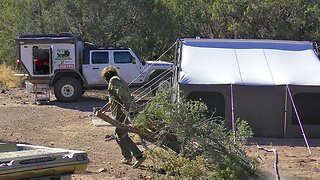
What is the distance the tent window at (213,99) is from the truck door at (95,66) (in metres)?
7.33

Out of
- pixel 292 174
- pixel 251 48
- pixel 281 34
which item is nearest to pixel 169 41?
pixel 281 34

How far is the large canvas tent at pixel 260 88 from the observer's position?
48.9ft

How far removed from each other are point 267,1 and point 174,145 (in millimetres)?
16099

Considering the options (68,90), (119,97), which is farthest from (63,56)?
(119,97)

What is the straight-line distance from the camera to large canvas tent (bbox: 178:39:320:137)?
48.9 feet

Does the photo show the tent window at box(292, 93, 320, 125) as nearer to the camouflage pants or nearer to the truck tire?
the camouflage pants

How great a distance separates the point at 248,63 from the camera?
1595 centimetres

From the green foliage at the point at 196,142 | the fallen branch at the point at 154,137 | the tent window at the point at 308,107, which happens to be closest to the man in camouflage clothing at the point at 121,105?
the fallen branch at the point at 154,137

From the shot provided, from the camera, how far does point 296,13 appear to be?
24.5 meters

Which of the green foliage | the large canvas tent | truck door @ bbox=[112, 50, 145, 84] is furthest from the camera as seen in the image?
truck door @ bbox=[112, 50, 145, 84]

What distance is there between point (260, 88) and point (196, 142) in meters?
6.20

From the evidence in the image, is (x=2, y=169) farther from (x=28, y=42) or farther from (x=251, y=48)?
(x=28, y=42)

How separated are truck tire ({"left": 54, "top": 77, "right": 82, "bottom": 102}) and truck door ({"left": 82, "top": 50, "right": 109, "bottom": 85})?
0.44 meters

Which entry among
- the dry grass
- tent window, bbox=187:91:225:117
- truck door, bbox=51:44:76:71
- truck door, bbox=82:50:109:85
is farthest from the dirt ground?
the dry grass
